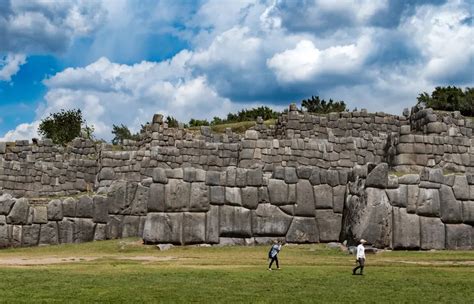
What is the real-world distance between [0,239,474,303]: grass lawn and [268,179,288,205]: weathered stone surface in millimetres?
1633

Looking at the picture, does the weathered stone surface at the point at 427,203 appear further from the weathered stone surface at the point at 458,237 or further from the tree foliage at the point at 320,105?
the tree foliage at the point at 320,105

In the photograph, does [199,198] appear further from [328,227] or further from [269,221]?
[328,227]

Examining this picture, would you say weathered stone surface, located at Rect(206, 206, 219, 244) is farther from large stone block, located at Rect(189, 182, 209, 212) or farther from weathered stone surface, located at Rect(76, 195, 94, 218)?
weathered stone surface, located at Rect(76, 195, 94, 218)

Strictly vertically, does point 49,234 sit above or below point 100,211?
below

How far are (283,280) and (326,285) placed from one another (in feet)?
3.70

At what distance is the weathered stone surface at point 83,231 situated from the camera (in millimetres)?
24906

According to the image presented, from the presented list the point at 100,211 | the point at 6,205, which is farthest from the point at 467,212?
the point at 6,205

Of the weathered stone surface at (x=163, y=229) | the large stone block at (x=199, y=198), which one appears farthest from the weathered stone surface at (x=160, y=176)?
the weathered stone surface at (x=163, y=229)

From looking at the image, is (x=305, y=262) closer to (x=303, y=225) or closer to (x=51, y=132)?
(x=303, y=225)

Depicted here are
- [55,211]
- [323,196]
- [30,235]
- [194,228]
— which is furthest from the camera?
[55,211]

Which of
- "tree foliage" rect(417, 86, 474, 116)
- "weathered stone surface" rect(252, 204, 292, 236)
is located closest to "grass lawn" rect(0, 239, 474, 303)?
"weathered stone surface" rect(252, 204, 292, 236)

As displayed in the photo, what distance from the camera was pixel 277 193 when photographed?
76.9 ft

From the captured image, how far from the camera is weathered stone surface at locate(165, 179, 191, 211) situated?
2286cm

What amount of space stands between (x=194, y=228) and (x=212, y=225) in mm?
603
